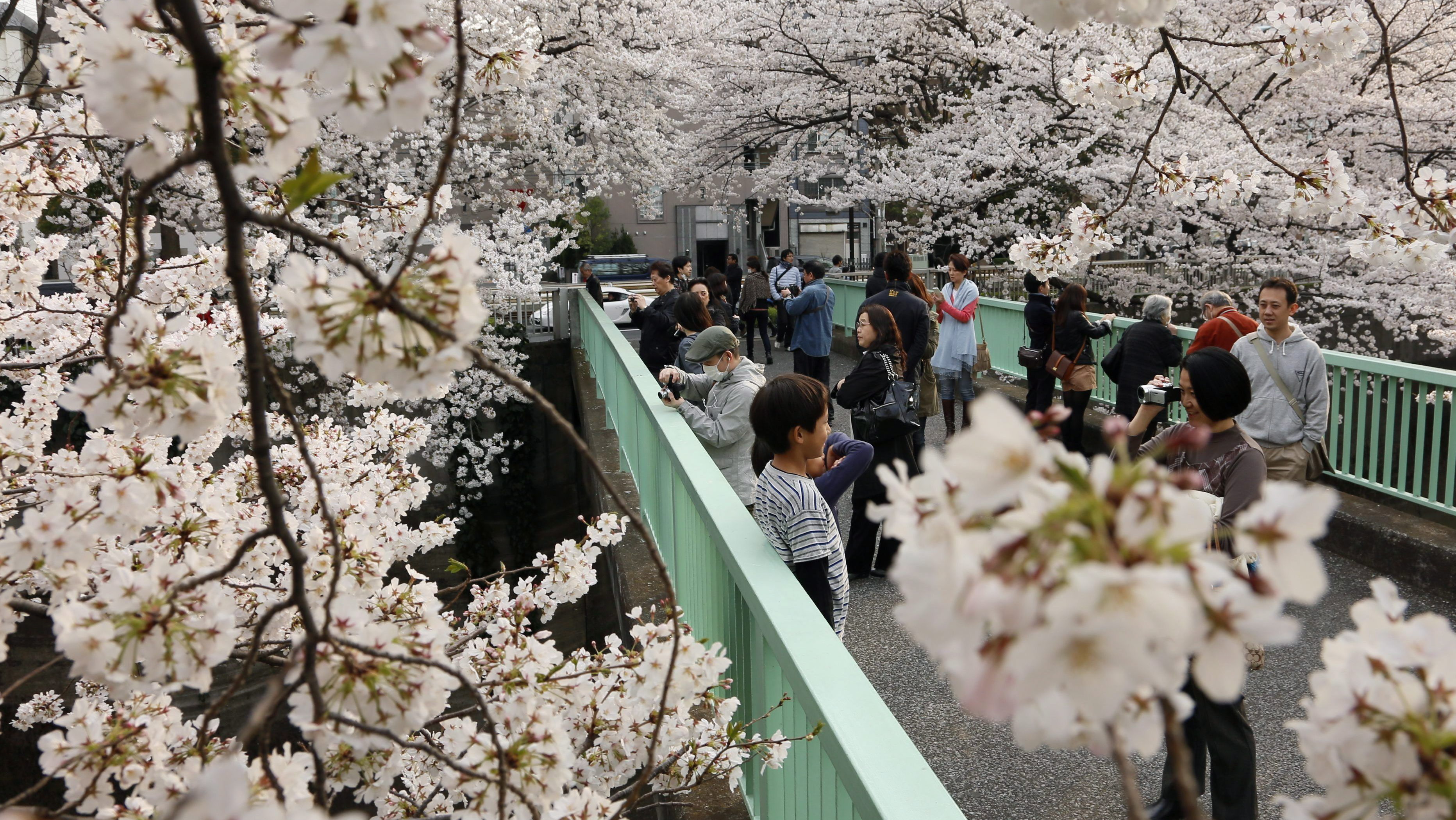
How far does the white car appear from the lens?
55.9 feet

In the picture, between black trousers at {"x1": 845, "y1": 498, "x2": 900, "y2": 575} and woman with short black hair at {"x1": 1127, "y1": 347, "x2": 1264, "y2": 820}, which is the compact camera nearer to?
black trousers at {"x1": 845, "y1": 498, "x2": 900, "y2": 575}

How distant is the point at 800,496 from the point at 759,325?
1248 centimetres

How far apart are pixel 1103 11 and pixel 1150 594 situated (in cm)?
168

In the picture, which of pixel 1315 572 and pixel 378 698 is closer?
pixel 1315 572

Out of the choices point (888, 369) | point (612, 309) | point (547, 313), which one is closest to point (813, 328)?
point (888, 369)

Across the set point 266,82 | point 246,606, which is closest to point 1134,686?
point 266,82

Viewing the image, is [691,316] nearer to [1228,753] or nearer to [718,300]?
[718,300]

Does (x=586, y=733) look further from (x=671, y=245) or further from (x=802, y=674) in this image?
(x=671, y=245)

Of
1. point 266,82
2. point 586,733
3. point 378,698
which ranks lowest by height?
point 586,733

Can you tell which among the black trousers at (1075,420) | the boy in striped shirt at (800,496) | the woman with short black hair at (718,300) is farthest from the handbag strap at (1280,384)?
the woman with short black hair at (718,300)

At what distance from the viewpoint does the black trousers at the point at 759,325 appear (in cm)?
1541

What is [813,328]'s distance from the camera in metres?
10.5

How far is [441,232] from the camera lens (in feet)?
4.60

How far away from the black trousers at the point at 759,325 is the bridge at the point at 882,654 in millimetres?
6564
